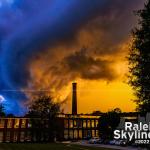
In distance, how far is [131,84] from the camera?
169ft

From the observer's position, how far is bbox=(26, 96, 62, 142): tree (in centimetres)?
15562

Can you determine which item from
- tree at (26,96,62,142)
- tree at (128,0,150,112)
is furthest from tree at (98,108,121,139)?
tree at (128,0,150,112)

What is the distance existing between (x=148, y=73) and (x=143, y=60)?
2.11 meters

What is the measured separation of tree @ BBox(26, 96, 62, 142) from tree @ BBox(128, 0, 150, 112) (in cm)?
10554

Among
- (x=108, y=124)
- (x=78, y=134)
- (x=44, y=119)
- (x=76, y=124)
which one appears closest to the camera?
(x=108, y=124)

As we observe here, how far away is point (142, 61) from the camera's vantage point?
50438 mm

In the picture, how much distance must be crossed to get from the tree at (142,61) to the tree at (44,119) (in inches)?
4155

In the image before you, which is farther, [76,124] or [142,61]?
[76,124]

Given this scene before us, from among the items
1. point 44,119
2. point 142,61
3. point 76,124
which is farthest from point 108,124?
point 142,61

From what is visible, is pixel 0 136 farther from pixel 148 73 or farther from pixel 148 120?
pixel 148 73

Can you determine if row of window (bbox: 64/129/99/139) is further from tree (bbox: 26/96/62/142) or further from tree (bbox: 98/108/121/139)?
tree (bbox: 98/108/121/139)

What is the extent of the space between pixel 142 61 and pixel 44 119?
366ft

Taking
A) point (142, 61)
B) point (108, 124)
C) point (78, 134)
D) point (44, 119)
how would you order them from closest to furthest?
point (142, 61), point (108, 124), point (44, 119), point (78, 134)

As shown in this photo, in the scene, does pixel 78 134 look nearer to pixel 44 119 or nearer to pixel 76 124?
pixel 76 124
